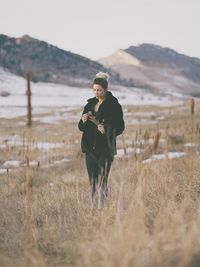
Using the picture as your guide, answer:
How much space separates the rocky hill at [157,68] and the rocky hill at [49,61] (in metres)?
8.93

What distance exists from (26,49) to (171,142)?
86.9m

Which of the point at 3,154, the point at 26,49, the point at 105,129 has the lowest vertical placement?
the point at 3,154

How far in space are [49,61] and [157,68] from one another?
29.8 m

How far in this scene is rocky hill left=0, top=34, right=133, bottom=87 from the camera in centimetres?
8625

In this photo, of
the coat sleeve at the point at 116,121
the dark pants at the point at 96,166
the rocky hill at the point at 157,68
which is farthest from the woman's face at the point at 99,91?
the rocky hill at the point at 157,68

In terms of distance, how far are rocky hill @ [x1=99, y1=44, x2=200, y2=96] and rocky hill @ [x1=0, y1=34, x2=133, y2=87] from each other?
8.93 m

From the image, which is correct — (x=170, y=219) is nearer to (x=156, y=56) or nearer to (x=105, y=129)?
(x=105, y=129)

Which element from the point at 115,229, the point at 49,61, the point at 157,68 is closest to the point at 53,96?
the point at 49,61

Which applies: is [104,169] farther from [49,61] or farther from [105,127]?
[49,61]

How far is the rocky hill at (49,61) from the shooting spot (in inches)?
3396

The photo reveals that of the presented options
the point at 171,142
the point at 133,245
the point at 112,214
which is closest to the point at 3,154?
the point at 171,142

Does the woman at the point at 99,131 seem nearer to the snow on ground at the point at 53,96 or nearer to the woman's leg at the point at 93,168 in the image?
the woman's leg at the point at 93,168

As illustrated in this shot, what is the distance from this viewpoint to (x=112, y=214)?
13.7 feet

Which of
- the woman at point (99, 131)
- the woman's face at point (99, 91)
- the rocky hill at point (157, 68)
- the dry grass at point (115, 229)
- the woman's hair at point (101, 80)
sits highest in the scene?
the rocky hill at point (157, 68)
